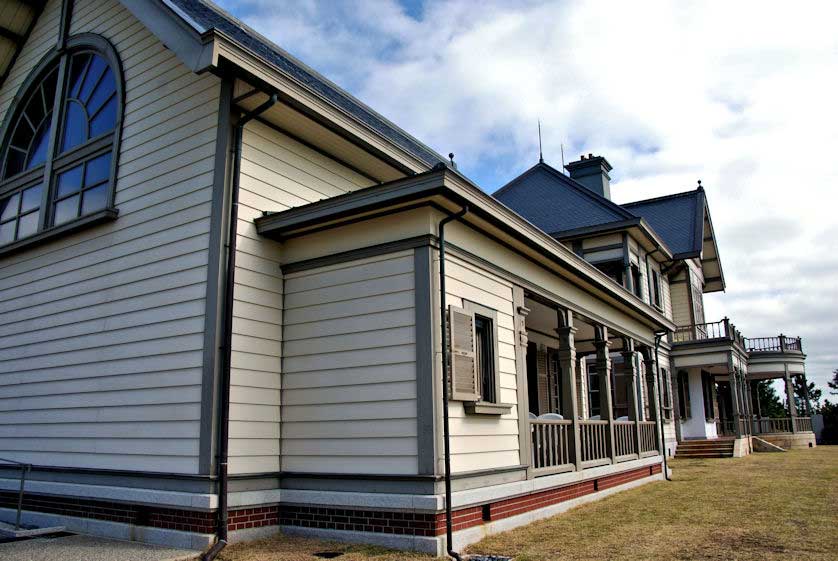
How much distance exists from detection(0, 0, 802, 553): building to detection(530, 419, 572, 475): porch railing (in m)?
0.07

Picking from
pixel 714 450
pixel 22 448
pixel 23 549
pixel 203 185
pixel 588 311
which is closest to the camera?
pixel 23 549

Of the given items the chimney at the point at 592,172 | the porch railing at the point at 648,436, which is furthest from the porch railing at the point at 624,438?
the chimney at the point at 592,172

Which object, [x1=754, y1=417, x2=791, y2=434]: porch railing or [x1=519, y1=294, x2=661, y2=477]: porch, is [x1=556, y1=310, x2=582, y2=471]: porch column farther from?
[x1=754, y1=417, x2=791, y2=434]: porch railing

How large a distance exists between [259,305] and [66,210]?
4093 mm

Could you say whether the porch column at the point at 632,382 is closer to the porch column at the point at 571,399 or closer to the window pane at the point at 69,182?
the porch column at the point at 571,399

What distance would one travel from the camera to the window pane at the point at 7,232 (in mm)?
10742

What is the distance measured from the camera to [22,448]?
30.4 feet

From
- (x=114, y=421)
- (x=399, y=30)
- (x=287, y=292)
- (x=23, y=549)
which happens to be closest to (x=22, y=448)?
(x=114, y=421)

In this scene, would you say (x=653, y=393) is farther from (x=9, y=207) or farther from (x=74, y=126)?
(x=9, y=207)

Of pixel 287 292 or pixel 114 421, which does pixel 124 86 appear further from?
pixel 114 421

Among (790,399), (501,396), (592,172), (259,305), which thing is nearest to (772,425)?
(790,399)

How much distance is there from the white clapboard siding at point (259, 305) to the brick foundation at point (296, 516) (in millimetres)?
523

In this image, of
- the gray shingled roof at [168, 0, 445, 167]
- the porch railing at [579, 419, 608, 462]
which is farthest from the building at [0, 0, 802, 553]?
the porch railing at [579, 419, 608, 462]

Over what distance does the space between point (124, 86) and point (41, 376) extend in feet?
13.8
